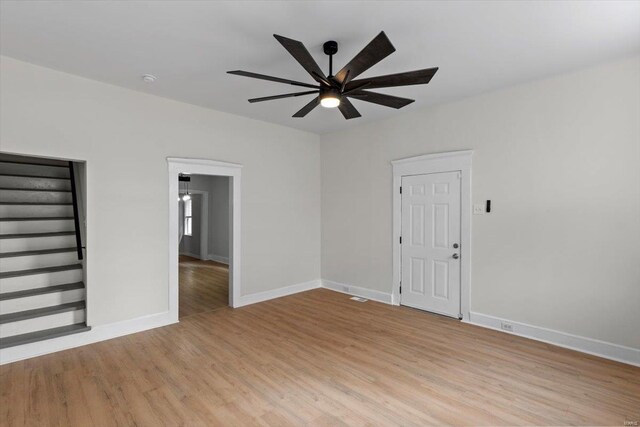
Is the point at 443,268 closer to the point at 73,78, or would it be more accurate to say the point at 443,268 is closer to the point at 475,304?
the point at 475,304

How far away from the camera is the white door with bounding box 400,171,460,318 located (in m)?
4.24

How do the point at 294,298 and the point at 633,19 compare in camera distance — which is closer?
the point at 633,19

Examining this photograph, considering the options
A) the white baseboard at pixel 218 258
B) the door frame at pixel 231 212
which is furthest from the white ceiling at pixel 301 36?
the white baseboard at pixel 218 258

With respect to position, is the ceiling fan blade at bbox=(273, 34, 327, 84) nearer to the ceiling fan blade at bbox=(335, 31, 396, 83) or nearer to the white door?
the ceiling fan blade at bbox=(335, 31, 396, 83)

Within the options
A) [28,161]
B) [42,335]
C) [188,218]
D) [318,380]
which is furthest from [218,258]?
[318,380]

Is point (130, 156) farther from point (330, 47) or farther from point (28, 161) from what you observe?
point (330, 47)

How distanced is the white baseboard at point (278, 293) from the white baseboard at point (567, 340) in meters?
2.82

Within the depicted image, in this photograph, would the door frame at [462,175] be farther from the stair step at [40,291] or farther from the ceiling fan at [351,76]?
the stair step at [40,291]

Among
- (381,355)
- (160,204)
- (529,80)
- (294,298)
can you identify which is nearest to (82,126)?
(160,204)

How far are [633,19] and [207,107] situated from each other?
4.57 meters

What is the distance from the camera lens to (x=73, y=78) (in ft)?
11.2

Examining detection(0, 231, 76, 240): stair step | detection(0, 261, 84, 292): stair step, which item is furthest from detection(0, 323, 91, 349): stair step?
detection(0, 231, 76, 240): stair step

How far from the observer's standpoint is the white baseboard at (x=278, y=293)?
4.89m

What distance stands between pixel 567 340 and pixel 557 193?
5.29 ft
